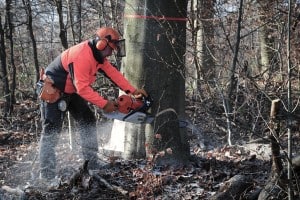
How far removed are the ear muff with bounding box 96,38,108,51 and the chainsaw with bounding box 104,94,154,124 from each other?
605 millimetres

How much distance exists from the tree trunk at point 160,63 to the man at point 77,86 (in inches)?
7.1

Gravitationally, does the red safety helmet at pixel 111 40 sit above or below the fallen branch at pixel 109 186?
above

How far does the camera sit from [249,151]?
5945 millimetres

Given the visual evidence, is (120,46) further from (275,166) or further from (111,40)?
(275,166)

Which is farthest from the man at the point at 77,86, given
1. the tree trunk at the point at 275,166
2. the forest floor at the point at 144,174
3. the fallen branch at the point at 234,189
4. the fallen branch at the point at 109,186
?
the tree trunk at the point at 275,166

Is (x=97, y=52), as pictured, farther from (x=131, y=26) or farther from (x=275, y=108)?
(x=275, y=108)

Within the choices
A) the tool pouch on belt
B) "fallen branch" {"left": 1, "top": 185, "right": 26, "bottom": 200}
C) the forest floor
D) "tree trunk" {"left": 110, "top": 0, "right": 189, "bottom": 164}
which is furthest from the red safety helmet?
"fallen branch" {"left": 1, "top": 185, "right": 26, "bottom": 200}

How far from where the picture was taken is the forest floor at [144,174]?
15.5ft

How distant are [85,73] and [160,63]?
2.88 ft

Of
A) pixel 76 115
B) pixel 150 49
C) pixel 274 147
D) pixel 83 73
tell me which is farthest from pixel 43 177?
pixel 274 147

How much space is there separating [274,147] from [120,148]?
9.10ft

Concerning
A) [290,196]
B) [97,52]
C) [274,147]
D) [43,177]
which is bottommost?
[43,177]

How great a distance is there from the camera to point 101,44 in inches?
203

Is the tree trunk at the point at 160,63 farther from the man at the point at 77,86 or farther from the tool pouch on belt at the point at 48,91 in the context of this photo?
the tool pouch on belt at the point at 48,91
